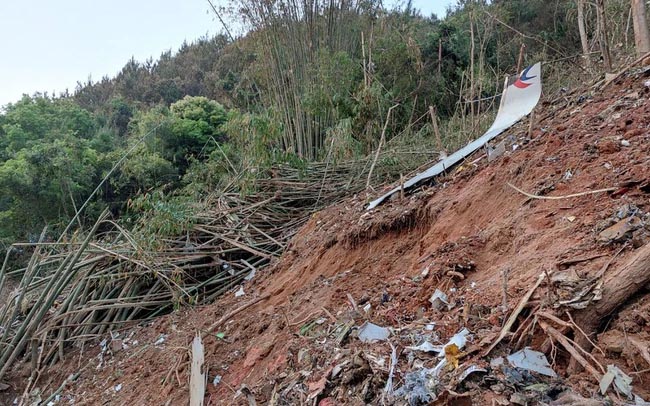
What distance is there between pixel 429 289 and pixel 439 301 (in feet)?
0.40

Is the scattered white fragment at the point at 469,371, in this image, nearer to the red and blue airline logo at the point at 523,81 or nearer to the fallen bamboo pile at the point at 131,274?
the fallen bamboo pile at the point at 131,274

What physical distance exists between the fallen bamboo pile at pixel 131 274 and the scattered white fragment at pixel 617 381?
8.59 feet

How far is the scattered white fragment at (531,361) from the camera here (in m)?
1.13

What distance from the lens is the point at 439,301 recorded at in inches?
63.7

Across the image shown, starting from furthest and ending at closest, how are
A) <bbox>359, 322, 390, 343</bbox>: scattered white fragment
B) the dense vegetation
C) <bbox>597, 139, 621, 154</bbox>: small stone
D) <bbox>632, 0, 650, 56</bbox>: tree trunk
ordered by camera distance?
the dense vegetation
<bbox>632, 0, 650, 56</bbox>: tree trunk
<bbox>597, 139, 621, 154</bbox>: small stone
<bbox>359, 322, 390, 343</bbox>: scattered white fragment

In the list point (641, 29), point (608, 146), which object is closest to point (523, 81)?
point (641, 29)

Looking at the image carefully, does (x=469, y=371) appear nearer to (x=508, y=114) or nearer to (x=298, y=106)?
(x=508, y=114)

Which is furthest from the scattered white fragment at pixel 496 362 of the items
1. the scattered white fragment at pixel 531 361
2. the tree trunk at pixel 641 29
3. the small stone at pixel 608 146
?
the tree trunk at pixel 641 29

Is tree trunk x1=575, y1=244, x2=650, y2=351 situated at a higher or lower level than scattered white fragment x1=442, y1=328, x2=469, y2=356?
higher

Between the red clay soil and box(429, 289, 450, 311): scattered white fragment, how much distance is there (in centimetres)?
2

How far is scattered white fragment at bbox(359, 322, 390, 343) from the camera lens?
1552mm

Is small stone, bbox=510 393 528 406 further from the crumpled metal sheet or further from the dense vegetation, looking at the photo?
the dense vegetation

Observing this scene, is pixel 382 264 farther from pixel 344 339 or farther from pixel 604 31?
pixel 604 31

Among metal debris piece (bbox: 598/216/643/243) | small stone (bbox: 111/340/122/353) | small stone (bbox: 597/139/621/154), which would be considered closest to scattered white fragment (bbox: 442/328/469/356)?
metal debris piece (bbox: 598/216/643/243)
